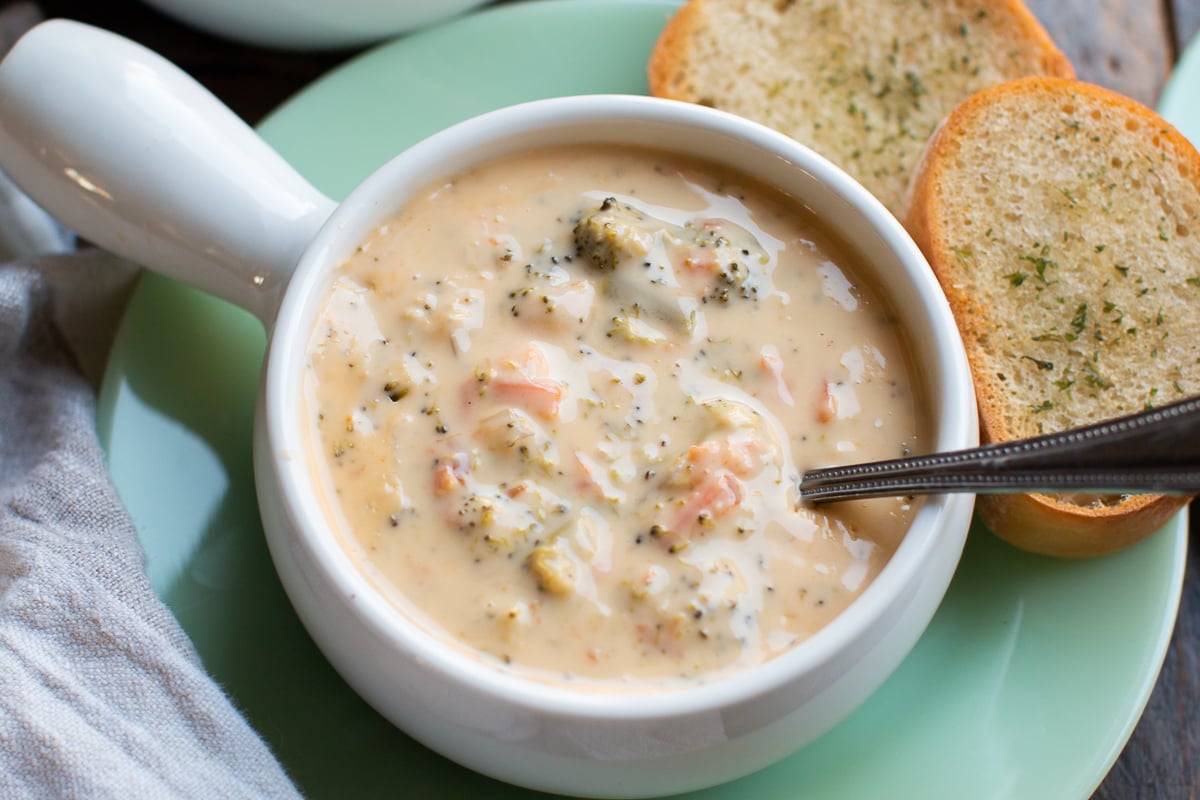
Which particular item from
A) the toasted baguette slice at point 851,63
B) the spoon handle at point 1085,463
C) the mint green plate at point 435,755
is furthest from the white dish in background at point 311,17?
the spoon handle at point 1085,463

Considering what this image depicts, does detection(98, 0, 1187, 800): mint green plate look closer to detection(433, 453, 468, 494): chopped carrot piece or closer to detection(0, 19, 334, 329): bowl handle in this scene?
detection(0, 19, 334, 329): bowl handle

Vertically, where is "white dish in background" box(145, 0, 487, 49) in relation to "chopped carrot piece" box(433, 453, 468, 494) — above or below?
above

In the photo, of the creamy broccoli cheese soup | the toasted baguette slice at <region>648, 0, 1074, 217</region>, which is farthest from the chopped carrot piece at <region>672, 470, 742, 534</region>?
the toasted baguette slice at <region>648, 0, 1074, 217</region>

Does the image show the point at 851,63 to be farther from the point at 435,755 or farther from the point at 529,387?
the point at 435,755

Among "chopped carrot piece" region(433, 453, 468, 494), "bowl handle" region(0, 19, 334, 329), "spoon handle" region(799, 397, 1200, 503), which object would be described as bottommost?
"chopped carrot piece" region(433, 453, 468, 494)

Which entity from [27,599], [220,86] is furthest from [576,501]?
[220,86]

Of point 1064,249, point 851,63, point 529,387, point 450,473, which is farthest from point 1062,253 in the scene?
point 450,473

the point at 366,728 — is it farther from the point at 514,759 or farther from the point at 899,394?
the point at 899,394
